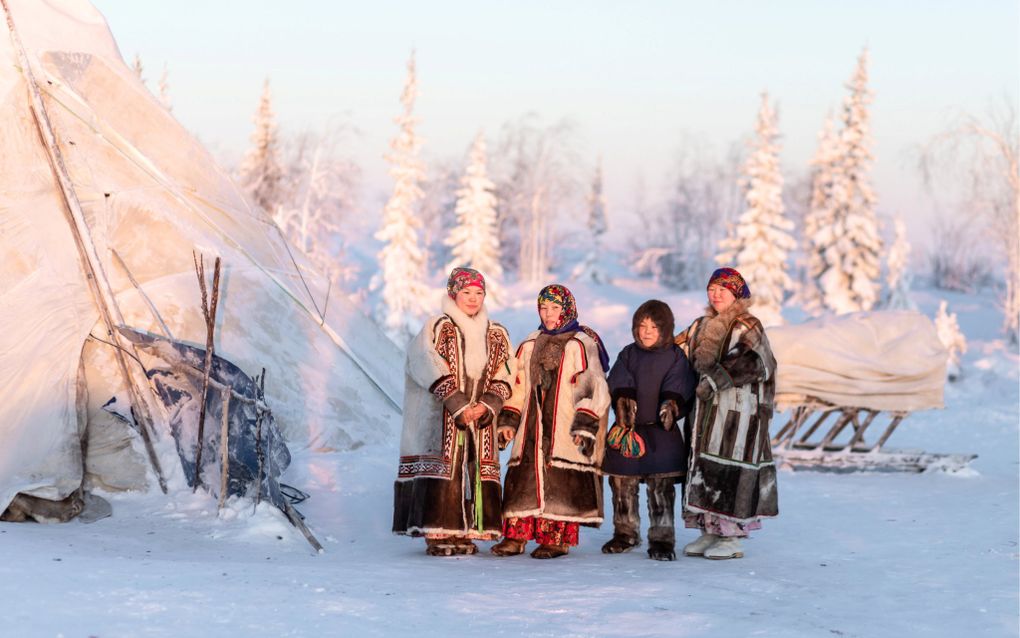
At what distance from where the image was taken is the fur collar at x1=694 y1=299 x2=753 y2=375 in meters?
6.23

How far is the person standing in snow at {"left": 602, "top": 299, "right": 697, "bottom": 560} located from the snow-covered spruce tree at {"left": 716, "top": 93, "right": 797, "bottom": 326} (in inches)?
1015

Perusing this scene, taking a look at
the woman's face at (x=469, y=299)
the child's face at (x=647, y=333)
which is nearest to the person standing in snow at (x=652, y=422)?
the child's face at (x=647, y=333)

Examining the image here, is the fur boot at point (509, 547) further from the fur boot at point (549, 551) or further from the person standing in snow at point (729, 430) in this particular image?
the person standing in snow at point (729, 430)

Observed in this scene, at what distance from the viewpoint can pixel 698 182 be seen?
55.9m

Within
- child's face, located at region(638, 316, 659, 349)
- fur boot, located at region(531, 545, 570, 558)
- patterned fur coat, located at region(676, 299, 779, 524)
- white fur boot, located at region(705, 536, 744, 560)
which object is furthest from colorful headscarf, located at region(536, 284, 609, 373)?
white fur boot, located at region(705, 536, 744, 560)

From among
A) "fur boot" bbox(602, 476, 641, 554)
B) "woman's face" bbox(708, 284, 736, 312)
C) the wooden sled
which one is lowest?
"fur boot" bbox(602, 476, 641, 554)

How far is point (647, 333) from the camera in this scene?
20.5 feet

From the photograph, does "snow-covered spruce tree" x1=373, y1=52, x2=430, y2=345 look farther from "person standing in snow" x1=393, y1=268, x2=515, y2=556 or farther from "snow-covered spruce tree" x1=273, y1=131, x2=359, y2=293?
"person standing in snow" x1=393, y1=268, x2=515, y2=556

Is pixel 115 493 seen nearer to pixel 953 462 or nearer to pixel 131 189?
pixel 131 189

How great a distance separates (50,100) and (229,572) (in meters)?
4.66

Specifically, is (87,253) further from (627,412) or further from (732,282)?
(732,282)

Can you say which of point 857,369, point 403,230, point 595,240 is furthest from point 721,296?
point 595,240

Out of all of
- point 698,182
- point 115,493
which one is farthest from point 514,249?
point 115,493

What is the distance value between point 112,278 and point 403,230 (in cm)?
2729
